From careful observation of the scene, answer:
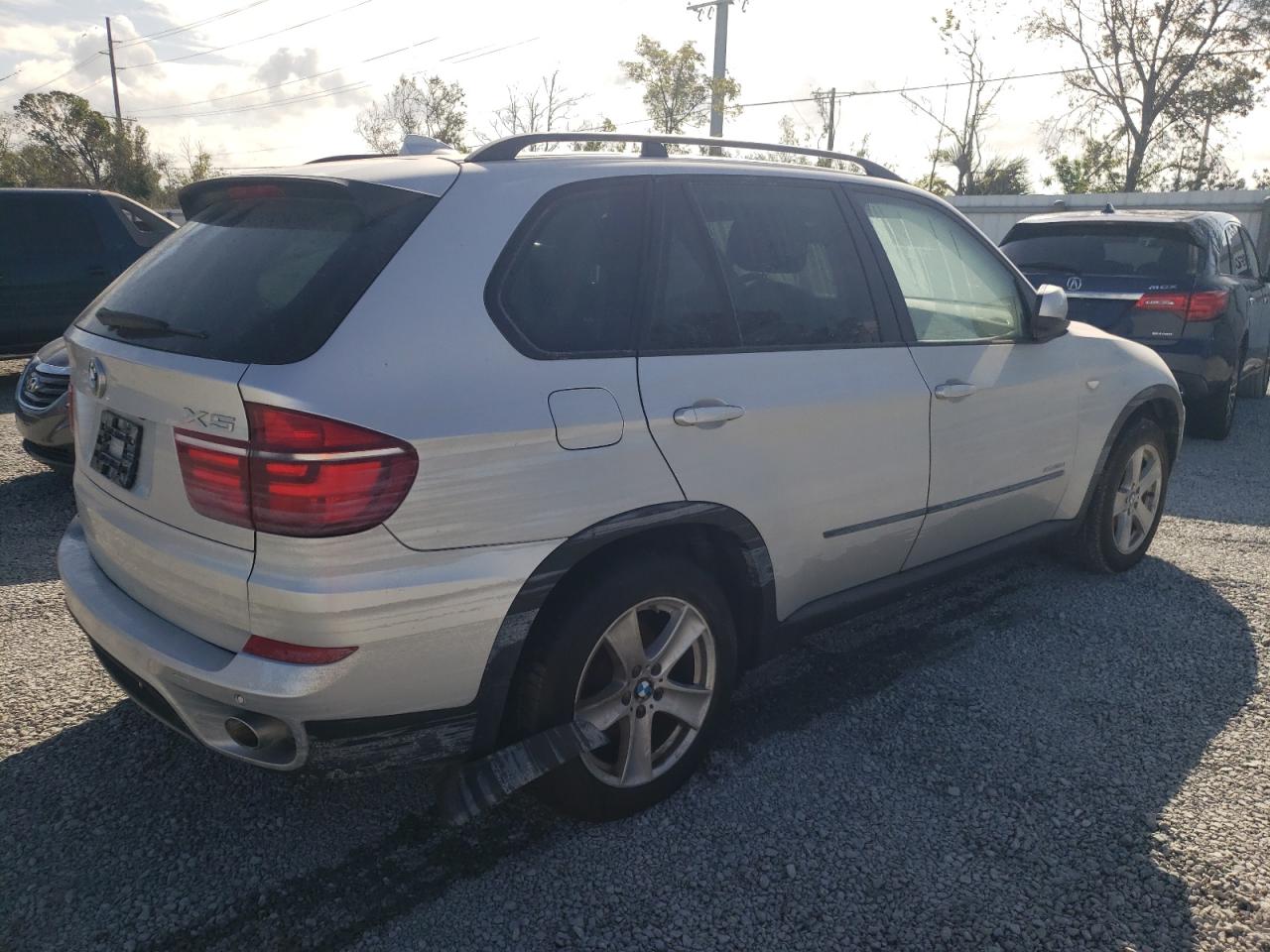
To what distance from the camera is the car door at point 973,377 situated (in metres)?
3.46

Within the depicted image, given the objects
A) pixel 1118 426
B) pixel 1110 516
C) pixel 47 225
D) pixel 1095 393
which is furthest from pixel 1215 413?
pixel 47 225

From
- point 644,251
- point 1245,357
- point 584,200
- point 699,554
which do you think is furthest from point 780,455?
point 1245,357

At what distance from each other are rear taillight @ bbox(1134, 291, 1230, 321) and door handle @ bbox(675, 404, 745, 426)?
594 cm

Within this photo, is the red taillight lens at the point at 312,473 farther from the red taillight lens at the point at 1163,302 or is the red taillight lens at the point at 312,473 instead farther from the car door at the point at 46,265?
the car door at the point at 46,265

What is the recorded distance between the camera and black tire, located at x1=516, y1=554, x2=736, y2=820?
2438 millimetres

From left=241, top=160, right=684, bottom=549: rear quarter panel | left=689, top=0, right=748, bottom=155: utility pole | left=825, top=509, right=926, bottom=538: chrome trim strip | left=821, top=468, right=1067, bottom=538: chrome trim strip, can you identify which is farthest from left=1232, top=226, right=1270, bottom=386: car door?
left=689, top=0, right=748, bottom=155: utility pole

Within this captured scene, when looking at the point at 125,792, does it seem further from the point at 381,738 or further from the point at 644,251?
the point at 644,251

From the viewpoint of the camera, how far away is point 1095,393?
4.24 metres

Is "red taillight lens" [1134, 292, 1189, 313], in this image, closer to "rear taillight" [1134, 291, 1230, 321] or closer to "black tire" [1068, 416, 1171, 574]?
"rear taillight" [1134, 291, 1230, 321]

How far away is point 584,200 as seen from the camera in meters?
2.62

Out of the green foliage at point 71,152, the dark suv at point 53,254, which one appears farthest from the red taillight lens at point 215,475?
the green foliage at point 71,152

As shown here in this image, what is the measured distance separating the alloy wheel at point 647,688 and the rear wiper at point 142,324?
1.28 meters

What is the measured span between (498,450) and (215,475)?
2.05 feet

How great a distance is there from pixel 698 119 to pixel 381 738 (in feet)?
85.6
